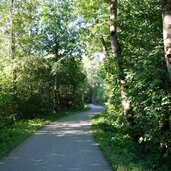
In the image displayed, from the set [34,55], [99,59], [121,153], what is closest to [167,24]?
[121,153]

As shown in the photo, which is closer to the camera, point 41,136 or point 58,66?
point 41,136

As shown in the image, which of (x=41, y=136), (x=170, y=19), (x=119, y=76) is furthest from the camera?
(x=41, y=136)

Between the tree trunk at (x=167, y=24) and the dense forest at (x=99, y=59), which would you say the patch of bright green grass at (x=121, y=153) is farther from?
the tree trunk at (x=167, y=24)

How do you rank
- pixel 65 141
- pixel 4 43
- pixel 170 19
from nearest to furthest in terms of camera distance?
pixel 170 19
pixel 65 141
pixel 4 43

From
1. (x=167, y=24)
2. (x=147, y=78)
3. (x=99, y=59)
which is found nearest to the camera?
(x=167, y=24)

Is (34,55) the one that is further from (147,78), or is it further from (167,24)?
(167,24)

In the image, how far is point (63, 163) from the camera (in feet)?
31.2

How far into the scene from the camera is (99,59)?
112ft

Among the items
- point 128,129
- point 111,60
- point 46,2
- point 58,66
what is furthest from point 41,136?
point 46,2

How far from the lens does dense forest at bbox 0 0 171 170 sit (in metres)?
9.60

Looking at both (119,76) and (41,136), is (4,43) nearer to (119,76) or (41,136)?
(41,136)

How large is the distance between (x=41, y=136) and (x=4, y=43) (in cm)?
1265

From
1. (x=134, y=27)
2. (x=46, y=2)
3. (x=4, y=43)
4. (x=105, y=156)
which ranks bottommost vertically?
(x=105, y=156)

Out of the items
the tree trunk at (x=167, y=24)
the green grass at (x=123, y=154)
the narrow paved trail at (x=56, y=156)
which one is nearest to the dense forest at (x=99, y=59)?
the tree trunk at (x=167, y=24)
